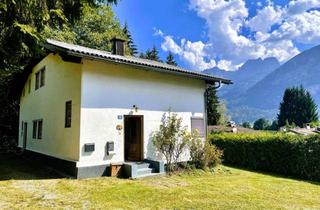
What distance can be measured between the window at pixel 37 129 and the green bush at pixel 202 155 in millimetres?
7768

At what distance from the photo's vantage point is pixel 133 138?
12062mm

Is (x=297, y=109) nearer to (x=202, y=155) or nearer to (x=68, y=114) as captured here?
(x=202, y=155)

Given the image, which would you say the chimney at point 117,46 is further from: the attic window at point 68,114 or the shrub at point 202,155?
the shrub at point 202,155

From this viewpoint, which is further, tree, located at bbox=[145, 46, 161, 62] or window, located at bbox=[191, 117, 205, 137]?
tree, located at bbox=[145, 46, 161, 62]

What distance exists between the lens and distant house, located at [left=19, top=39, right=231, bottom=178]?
1000 cm

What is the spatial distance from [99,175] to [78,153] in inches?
42.0

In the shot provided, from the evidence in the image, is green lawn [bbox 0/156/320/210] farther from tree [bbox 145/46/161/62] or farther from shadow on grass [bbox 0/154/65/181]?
tree [bbox 145/46/161/62]

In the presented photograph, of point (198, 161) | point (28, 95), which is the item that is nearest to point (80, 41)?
point (28, 95)

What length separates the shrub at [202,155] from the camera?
1223cm

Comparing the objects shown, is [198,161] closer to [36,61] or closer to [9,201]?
[9,201]

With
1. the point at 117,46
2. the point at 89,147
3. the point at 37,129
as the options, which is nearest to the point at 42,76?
the point at 37,129

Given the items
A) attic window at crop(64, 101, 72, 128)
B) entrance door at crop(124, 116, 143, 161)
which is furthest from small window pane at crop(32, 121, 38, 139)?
entrance door at crop(124, 116, 143, 161)

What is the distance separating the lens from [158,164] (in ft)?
35.5

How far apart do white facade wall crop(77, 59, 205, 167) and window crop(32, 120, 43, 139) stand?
5.59 m
